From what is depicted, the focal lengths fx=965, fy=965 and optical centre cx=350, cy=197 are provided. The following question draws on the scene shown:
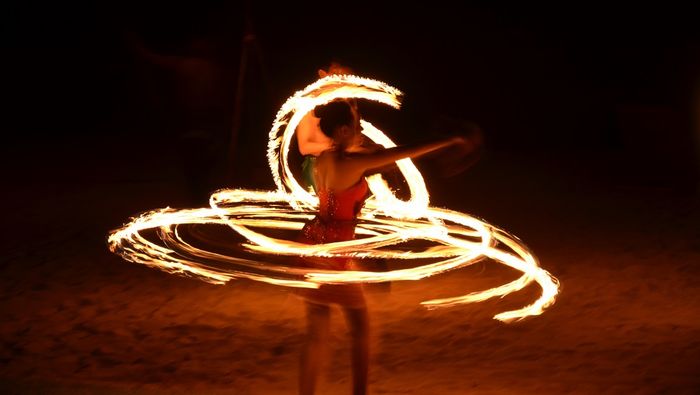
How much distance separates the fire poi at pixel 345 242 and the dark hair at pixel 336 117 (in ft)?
1.79

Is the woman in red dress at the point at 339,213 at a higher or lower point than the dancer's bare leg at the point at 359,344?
higher

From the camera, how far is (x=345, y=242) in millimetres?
4496

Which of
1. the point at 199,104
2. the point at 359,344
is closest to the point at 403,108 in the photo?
the point at 199,104

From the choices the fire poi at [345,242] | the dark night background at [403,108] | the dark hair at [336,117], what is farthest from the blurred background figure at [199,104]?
the dark hair at [336,117]

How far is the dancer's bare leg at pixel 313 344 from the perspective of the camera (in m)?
4.55

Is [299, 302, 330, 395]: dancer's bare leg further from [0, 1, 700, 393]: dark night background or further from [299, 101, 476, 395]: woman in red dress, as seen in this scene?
[0, 1, 700, 393]: dark night background

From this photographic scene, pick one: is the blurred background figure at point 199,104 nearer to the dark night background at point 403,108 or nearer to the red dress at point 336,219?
the dark night background at point 403,108

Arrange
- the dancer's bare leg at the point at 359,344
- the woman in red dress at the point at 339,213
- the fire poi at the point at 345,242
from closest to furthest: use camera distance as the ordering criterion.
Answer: the woman in red dress at the point at 339,213 → the dancer's bare leg at the point at 359,344 → the fire poi at the point at 345,242

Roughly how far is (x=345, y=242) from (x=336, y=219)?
0.38 ft

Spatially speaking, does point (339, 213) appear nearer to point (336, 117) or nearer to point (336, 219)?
point (336, 219)

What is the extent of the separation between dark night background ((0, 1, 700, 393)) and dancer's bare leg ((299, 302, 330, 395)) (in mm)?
5320
